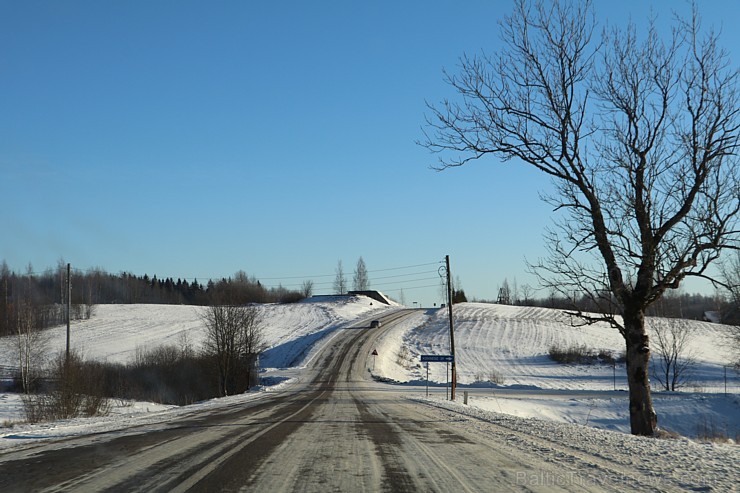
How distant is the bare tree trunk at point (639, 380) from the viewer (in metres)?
Result: 15.6

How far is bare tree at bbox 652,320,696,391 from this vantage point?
5212cm

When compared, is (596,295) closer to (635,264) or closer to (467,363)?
(635,264)

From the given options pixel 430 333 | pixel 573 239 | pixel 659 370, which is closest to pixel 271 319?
Result: pixel 430 333

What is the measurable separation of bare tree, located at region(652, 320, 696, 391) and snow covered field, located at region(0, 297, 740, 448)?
61.1 inches

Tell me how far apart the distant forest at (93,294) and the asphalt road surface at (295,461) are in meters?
48.4

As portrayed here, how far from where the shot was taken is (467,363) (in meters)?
73.6

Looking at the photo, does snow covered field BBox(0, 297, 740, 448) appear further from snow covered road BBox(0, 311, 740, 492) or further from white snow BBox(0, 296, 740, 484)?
snow covered road BBox(0, 311, 740, 492)

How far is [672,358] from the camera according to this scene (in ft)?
173

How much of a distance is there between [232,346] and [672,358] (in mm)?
39006

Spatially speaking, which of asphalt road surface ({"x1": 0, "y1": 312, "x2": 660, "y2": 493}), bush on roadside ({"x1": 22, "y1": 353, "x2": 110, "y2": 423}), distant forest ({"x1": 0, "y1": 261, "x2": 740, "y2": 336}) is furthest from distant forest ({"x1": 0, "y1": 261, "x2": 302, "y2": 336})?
asphalt road surface ({"x1": 0, "y1": 312, "x2": 660, "y2": 493})

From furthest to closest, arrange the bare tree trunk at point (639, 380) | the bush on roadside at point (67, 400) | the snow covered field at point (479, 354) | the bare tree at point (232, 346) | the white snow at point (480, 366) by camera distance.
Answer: the bare tree at point (232, 346), the snow covered field at point (479, 354), the bush on roadside at point (67, 400), the white snow at point (480, 366), the bare tree trunk at point (639, 380)

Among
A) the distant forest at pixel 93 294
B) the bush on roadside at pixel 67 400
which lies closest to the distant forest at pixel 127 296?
the distant forest at pixel 93 294

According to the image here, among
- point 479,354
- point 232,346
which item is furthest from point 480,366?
point 232,346

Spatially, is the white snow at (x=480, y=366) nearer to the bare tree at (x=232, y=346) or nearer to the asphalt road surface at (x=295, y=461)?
the asphalt road surface at (x=295, y=461)
